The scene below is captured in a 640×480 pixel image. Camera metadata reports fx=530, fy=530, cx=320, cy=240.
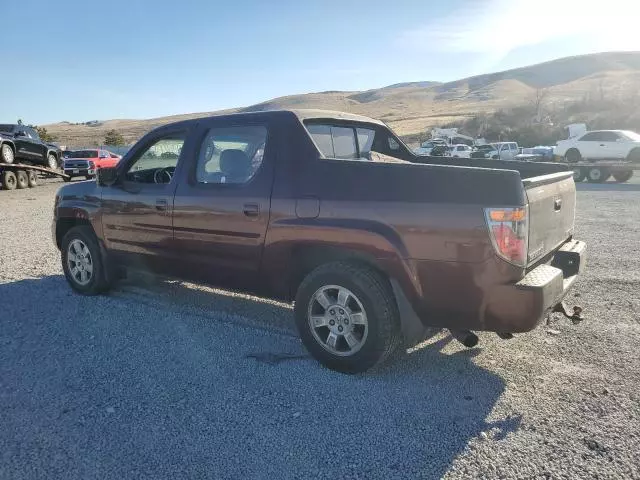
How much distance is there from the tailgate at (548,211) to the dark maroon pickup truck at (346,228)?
2cm

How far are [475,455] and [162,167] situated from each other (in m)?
3.95

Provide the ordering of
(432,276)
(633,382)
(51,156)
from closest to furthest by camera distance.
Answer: (432,276), (633,382), (51,156)

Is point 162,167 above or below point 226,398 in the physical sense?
above

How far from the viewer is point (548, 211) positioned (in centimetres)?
362

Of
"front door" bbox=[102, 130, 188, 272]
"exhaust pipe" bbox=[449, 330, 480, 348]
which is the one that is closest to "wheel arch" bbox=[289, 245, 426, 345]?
"exhaust pipe" bbox=[449, 330, 480, 348]

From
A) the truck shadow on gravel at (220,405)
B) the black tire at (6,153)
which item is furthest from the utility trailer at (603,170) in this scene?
the black tire at (6,153)

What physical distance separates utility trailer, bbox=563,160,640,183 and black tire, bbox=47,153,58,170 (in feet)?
72.4

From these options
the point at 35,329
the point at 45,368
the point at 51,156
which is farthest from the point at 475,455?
the point at 51,156

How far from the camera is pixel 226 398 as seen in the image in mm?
3439

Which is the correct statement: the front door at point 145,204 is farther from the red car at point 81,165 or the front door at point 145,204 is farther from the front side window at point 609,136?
the front side window at point 609,136

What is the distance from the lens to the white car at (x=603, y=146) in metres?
21.6

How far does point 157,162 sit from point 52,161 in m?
21.7

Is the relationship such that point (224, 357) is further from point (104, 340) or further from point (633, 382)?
point (633, 382)

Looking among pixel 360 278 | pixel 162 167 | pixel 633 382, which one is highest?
pixel 162 167
